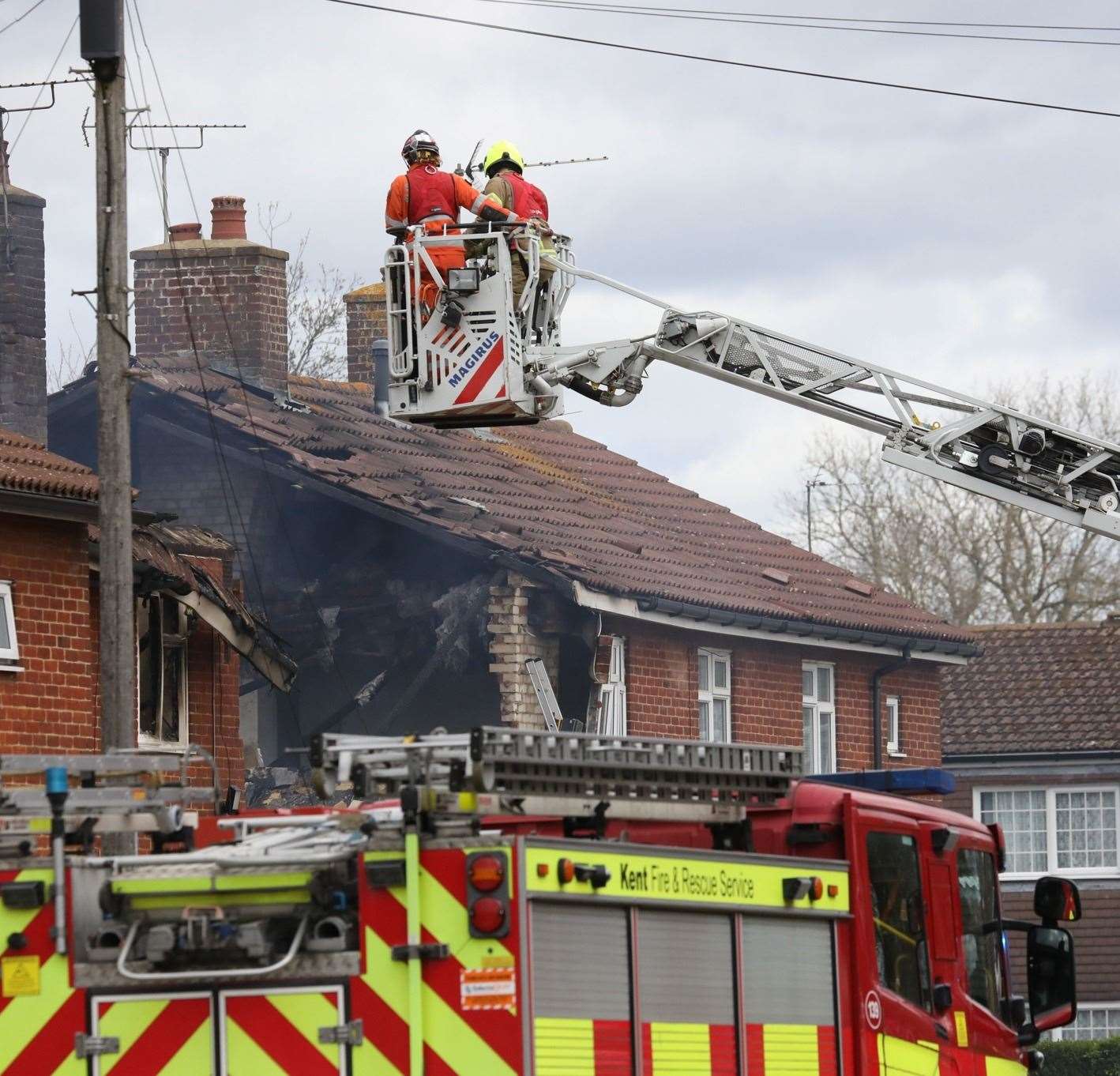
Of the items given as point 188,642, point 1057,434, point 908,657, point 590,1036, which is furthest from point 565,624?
point 590,1036

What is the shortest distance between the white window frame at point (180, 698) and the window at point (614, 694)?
451 cm

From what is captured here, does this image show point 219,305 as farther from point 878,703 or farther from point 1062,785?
point 1062,785

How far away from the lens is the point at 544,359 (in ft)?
46.9

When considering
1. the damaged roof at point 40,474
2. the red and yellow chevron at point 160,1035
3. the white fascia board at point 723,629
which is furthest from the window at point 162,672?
the red and yellow chevron at point 160,1035

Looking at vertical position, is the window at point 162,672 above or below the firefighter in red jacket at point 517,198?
below

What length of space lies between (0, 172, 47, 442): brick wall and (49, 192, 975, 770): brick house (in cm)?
168

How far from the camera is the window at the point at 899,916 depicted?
850 cm

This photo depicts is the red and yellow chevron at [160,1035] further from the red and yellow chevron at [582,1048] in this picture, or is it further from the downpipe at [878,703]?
the downpipe at [878,703]

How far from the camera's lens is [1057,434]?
13438 millimetres

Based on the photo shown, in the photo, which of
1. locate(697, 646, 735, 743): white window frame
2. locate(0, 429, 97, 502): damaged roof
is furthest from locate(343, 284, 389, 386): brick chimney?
locate(0, 429, 97, 502): damaged roof

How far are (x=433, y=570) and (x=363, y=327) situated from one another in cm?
805

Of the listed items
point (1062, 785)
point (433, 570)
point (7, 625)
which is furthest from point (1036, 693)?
point (7, 625)

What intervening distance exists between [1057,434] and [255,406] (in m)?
13.3

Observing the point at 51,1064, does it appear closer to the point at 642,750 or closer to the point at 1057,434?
the point at 642,750
